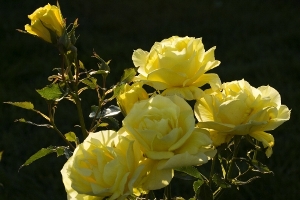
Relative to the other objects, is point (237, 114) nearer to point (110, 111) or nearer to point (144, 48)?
point (110, 111)

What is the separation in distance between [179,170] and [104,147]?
0.36 ft

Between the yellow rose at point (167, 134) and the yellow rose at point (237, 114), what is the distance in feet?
0.14

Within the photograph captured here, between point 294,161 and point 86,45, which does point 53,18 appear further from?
point 86,45

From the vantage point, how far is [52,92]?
26.0 inches

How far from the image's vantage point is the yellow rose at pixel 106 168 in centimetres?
52

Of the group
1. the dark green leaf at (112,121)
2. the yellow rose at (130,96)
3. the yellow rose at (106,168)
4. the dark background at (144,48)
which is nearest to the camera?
the yellow rose at (106,168)

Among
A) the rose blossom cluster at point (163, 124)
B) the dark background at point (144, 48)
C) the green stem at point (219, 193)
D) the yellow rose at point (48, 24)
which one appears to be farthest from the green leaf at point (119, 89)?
the dark background at point (144, 48)

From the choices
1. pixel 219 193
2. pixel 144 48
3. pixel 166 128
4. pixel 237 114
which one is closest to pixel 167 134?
pixel 166 128

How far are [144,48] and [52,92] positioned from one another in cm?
212

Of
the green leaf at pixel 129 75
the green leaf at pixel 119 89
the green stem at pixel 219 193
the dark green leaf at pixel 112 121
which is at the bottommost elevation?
the green stem at pixel 219 193

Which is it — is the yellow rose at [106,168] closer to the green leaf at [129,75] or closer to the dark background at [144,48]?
the green leaf at [129,75]

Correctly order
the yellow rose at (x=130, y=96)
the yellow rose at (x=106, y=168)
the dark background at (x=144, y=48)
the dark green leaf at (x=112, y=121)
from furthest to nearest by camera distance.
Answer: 1. the dark background at (x=144, y=48)
2. the dark green leaf at (x=112, y=121)
3. the yellow rose at (x=130, y=96)
4. the yellow rose at (x=106, y=168)

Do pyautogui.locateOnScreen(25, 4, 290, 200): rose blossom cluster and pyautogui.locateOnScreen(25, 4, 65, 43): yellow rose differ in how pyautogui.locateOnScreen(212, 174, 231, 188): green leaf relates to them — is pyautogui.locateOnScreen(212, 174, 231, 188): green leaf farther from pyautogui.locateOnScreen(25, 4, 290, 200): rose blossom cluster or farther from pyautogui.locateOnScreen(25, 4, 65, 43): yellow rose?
pyautogui.locateOnScreen(25, 4, 65, 43): yellow rose

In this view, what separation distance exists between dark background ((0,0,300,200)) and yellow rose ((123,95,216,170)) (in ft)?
4.22
